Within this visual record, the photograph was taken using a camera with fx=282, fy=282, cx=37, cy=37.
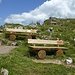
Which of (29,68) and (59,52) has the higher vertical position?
(59,52)

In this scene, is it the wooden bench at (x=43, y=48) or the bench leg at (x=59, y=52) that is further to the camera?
the bench leg at (x=59, y=52)

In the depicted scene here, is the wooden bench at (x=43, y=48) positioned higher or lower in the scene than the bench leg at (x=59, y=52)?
higher

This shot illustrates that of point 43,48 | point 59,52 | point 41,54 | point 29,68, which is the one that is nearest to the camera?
point 29,68

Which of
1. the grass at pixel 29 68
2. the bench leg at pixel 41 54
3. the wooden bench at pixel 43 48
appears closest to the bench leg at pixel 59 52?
the wooden bench at pixel 43 48

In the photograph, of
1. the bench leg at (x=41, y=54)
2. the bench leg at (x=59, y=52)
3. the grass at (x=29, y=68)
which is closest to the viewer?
the grass at (x=29, y=68)

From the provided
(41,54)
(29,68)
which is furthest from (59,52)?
(29,68)

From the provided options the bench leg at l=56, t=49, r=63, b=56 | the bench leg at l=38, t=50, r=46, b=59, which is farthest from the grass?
the bench leg at l=56, t=49, r=63, b=56

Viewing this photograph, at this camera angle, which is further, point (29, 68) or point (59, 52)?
point (59, 52)

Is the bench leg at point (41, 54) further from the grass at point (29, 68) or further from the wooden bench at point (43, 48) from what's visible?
the grass at point (29, 68)

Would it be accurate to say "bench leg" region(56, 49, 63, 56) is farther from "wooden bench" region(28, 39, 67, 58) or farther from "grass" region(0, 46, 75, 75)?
"grass" region(0, 46, 75, 75)

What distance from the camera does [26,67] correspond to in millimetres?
13258

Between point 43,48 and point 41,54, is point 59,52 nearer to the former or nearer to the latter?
point 43,48

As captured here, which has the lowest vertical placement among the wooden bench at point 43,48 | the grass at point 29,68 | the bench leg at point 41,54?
the grass at point 29,68

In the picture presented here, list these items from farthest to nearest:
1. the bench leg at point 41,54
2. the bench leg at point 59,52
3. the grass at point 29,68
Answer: the bench leg at point 59,52 < the bench leg at point 41,54 < the grass at point 29,68
